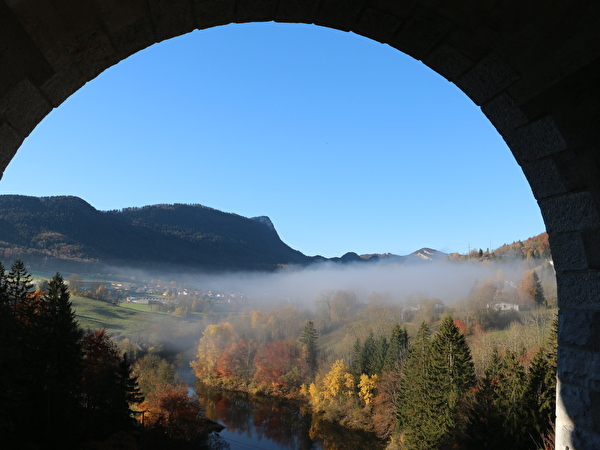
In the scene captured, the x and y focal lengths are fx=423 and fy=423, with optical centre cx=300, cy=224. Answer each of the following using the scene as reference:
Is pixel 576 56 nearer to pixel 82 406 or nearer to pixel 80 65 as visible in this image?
pixel 80 65

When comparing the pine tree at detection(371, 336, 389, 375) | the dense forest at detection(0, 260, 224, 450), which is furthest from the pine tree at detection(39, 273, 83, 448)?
the pine tree at detection(371, 336, 389, 375)

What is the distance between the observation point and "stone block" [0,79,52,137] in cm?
202

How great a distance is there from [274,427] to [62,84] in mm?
45981

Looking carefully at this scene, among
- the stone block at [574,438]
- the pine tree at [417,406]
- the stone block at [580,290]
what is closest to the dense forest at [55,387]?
the pine tree at [417,406]

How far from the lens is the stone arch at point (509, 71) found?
2111 millimetres

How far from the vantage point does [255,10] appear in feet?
8.04

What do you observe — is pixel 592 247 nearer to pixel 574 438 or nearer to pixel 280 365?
pixel 574 438

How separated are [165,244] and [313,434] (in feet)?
540

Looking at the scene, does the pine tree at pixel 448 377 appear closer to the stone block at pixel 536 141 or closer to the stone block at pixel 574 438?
the stone block at pixel 574 438

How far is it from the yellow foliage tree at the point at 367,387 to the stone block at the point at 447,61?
4412 centimetres

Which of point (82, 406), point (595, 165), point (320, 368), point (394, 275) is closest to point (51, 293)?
point (82, 406)

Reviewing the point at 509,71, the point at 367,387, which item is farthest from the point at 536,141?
the point at 367,387

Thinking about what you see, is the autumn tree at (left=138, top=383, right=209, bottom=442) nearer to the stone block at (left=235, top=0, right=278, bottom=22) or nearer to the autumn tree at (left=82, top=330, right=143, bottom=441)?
the autumn tree at (left=82, top=330, right=143, bottom=441)

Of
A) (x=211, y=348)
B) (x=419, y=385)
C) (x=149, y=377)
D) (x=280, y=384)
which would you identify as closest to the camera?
(x=419, y=385)
